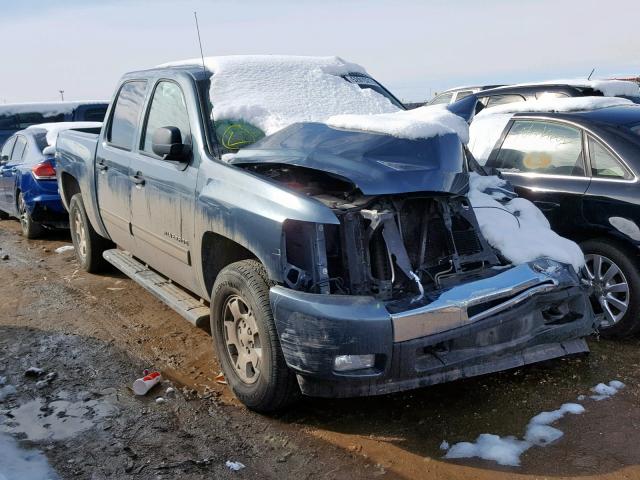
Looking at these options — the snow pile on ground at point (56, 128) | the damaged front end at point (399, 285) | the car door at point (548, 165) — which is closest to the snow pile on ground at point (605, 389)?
the damaged front end at point (399, 285)

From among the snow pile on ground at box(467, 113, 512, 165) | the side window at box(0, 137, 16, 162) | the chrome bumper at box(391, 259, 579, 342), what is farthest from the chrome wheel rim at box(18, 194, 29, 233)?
the chrome bumper at box(391, 259, 579, 342)

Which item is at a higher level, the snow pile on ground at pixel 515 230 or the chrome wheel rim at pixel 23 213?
the snow pile on ground at pixel 515 230

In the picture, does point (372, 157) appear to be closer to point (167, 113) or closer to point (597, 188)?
point (167, 113)

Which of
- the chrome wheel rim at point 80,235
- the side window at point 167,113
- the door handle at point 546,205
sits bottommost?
the chrome wheel rim at point 80,235

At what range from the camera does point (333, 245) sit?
3.44 m

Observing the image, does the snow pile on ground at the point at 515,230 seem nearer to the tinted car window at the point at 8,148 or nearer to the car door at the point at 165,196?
the car door at the point at 165,196

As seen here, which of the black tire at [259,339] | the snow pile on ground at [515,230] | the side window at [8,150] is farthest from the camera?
the side window at [8,150]

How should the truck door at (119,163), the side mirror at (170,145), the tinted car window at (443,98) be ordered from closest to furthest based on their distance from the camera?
the side mirror at (170,145) < the truck door at (119,163) < the tinted car window at (443,98)

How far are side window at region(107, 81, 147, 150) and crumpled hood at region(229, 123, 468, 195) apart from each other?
5.36ft

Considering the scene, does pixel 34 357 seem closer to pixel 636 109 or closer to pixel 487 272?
pixel 487 272

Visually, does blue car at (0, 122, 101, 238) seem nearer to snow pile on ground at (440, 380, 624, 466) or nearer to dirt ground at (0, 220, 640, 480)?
dirt ground at (0, 220, 640, 480)

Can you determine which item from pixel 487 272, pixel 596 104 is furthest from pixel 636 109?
pixel 487 272

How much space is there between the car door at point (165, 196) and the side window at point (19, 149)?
4968 millimetres

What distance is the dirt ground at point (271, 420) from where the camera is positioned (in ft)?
10.2
